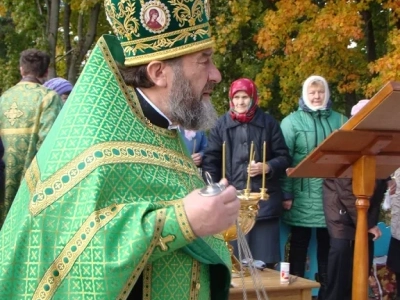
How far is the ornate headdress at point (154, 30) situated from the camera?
94.4 inches

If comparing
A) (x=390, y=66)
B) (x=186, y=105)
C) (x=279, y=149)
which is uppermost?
(x=390, y=66)

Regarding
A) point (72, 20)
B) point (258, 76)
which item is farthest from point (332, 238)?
point (72, 20)

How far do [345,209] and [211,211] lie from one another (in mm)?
3665

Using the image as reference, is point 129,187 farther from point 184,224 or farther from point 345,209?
point 345,209

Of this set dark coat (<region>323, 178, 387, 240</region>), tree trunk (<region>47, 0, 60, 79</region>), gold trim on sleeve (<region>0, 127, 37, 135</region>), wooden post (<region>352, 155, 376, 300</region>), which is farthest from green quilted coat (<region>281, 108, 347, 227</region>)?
tree trunk (<region>47, 0, 60, 79</region>)

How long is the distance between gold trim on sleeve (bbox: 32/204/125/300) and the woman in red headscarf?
372 cm

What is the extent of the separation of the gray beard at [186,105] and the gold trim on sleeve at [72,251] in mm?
455

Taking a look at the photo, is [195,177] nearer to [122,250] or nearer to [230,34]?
[122,250]

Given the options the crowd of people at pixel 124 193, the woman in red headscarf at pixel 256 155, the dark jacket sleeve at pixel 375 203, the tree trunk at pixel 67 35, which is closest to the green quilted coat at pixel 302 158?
the woman in red headscarf at pixel 256 155

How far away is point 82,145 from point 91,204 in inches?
7.8

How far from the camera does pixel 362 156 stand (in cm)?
376

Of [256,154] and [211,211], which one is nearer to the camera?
[211,211]

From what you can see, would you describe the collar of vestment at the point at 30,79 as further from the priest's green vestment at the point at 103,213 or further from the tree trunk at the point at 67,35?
the tree trunk at the point at 67,35

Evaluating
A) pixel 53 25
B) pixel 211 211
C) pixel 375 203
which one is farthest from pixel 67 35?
pixel 211 211
